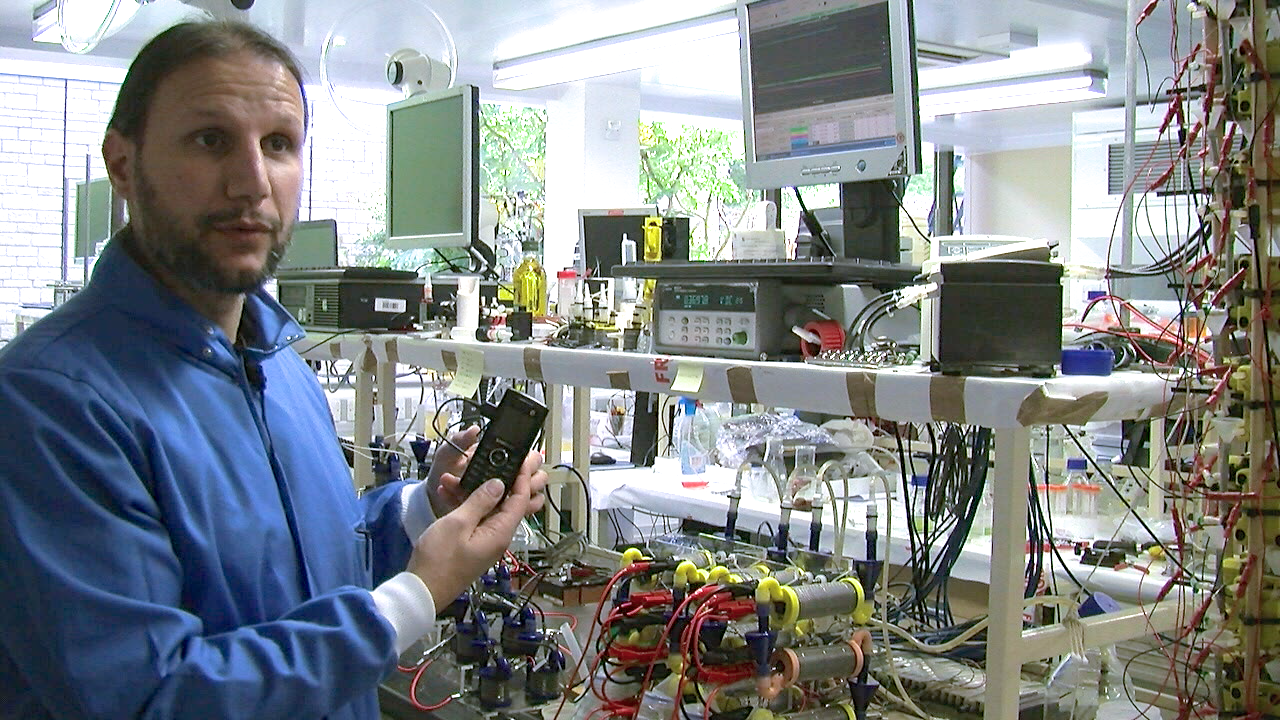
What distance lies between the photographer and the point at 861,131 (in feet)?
6.72

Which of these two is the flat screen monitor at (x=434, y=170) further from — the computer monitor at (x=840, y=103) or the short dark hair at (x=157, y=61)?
the short dark hair at (x=157, y=61)

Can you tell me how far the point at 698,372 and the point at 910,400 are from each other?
0.41 metres

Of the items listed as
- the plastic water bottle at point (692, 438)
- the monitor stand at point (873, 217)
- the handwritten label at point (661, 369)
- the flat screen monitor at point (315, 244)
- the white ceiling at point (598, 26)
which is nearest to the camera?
the handwritten label at point (661, 369)

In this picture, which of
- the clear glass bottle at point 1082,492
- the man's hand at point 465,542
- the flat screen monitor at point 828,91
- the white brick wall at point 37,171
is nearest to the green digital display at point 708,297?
the flat screen monitor at point 828,91

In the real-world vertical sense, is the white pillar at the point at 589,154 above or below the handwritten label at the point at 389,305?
above

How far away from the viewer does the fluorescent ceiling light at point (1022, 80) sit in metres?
7.36

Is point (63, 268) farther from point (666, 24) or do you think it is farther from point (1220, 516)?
point (1220, 516)

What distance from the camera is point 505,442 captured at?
136 cm

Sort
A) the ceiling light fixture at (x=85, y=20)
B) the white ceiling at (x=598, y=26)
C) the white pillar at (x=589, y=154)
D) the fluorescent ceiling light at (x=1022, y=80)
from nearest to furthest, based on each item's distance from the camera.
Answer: the ceiling light fixture at (x=85, y=20), the white ceiling at (x=598, y=26), the fluorescent ceiling light at (x=1022, y=80), the white pillar at (x=589, y=154)

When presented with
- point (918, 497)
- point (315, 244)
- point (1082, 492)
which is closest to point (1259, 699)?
point (918, 497)

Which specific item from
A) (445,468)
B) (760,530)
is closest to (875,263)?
(445,468)

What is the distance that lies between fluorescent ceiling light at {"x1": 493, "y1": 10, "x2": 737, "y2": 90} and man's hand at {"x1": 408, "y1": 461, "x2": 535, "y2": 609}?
201 inches

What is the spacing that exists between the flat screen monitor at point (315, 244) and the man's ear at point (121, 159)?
279 centimetres

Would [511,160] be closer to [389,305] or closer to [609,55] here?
[609,55]
